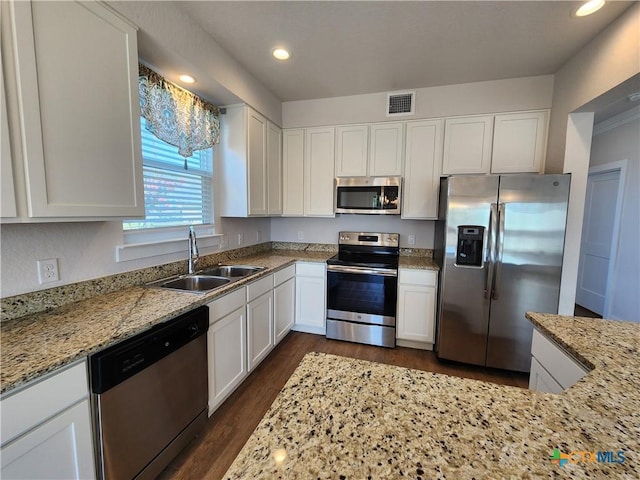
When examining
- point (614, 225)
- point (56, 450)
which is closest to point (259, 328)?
point (56, 450)

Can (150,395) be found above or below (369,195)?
below

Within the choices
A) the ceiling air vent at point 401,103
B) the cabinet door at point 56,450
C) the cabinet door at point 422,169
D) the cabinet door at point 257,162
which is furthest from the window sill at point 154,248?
the ceiling air vent at point 401,103

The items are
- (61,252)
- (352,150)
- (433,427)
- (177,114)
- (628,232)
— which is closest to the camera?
(433,427)

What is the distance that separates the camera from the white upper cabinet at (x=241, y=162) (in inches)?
100

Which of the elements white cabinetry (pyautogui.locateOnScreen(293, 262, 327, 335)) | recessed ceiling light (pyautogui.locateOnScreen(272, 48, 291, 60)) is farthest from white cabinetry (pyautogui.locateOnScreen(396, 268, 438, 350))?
recessed ceiling light (pyautogui.locateOnScreen(272, 48, 291, 60))

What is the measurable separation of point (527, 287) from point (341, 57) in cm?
249

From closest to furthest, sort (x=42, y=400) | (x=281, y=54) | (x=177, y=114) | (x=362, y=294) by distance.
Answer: (x=42, y=400)
(x=177, y=114)
(x=281, y=54)
(x=362, y=294)

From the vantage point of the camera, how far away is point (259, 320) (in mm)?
2320

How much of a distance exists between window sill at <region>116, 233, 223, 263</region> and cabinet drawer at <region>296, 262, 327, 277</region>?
3.24 ft

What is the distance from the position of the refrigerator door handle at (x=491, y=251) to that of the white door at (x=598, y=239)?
2483 mm

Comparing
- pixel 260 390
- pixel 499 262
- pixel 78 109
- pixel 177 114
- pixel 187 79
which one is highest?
pixel 187 79

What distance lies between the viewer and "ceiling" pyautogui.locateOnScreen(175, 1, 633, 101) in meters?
1.72

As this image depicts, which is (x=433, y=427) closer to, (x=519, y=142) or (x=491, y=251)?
(x=491, y=251)

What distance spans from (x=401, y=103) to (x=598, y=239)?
3373mm
